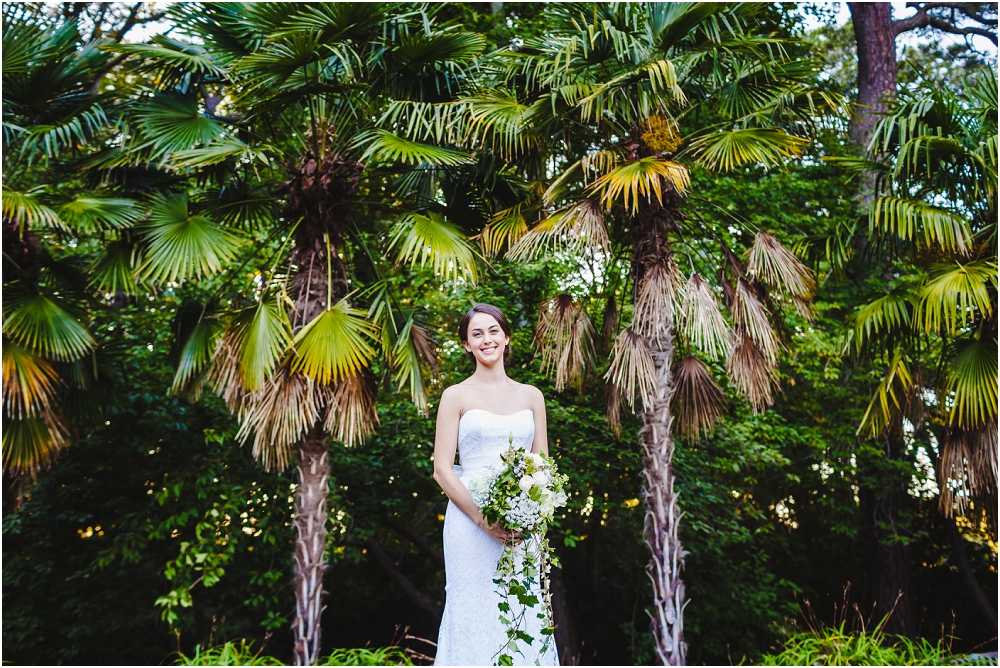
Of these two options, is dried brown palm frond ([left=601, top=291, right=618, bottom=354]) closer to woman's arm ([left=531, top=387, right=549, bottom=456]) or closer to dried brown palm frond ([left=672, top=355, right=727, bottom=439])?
dried brown palm frond ([left=672, top=355, right=727, bottom=439])

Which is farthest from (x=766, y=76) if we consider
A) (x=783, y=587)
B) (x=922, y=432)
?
(x=783, y=587)

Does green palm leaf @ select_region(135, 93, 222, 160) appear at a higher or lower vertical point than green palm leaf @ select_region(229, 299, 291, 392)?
higher

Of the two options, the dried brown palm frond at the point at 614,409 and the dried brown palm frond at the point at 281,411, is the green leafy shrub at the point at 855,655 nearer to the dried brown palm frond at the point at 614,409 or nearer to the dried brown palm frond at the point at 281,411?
the dried brown palm frond at the point at 614,409

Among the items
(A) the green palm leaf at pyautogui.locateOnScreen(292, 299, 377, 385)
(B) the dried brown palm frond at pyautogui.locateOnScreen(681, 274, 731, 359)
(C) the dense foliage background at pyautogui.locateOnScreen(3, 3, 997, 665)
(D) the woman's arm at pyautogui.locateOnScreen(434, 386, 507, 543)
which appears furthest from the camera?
(C) the dense foliage background at pyautogui.locateOnScreen(3, 3, 997, 665)

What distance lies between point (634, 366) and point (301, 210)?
3.15 meters

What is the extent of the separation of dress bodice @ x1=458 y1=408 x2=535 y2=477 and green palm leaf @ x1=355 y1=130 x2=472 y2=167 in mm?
2762

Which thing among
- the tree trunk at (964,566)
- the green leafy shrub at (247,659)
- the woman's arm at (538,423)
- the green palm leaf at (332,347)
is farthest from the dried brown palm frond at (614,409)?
the tree trunk at (964,566)

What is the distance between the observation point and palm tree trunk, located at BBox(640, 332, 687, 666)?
5.34 m

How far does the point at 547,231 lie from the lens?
220 inches

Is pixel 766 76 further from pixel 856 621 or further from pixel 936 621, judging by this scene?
pixel 936 621

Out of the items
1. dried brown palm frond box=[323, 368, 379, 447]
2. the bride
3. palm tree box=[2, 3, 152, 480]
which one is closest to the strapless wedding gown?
the bride

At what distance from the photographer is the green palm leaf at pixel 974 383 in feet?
16.4

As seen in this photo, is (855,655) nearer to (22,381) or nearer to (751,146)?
(751,146)

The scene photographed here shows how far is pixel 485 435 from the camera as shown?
341 centimetres
